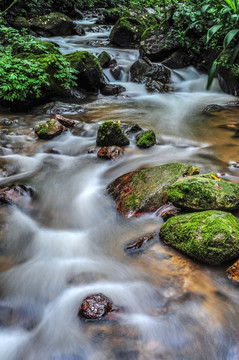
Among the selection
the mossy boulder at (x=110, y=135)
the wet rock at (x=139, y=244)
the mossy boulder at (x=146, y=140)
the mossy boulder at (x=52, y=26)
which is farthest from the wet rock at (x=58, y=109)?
the mossy boulder at (x=52, y=26)

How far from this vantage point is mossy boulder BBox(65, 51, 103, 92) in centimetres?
800

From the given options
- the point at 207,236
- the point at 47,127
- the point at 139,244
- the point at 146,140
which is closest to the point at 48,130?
the point at 47,127

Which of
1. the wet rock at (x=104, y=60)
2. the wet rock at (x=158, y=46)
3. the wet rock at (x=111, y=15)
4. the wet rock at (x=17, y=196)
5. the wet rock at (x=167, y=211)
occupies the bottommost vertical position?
the wet rock at (x=17, y=196)

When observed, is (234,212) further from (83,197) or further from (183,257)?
(83,197)

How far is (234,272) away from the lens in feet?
7.13

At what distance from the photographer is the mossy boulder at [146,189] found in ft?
10.1

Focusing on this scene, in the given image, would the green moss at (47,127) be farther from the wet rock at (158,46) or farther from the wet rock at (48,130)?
the wet rock at (158,46)

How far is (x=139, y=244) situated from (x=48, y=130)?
3.61 meters

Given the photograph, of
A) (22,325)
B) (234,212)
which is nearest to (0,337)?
(22,325)

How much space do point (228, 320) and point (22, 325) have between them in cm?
153

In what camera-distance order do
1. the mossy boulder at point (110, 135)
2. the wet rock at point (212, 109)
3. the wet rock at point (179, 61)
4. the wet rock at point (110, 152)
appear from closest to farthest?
the wet rock at point (110, 152), the mossy boulder at point (110, 135), the wet rock at point (212, 109), the wet rock at point (179, 61)

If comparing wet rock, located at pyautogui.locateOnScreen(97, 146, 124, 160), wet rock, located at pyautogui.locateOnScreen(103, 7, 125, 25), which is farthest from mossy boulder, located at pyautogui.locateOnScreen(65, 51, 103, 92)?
wet rock, located at pyautogui.locateOnScreen(103, 7, 125, 25)

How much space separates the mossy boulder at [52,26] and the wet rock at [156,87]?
7.77 meters

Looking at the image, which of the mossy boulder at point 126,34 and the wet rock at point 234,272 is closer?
the wet rock at point 234,272
